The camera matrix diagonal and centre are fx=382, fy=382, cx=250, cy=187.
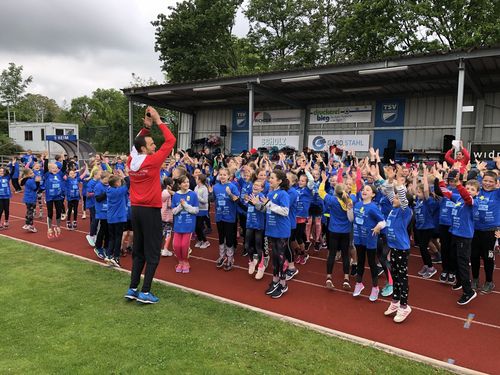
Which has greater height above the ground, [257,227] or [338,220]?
[338,220]

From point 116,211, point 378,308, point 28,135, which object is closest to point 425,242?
point 378,308

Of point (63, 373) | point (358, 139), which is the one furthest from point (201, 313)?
point (358, 139)

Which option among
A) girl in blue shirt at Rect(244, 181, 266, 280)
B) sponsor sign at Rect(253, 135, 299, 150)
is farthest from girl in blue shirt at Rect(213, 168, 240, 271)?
sponsor sign at Rect(253, 135, 299, 150)

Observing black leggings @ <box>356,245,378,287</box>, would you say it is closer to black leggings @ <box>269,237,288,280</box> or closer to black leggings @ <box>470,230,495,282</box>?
black leggings @ <box>269,237,288,280</box>

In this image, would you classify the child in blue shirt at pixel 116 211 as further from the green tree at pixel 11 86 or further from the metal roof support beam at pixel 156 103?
the green tree at pixel 11 86

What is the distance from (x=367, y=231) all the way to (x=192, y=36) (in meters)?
31.0

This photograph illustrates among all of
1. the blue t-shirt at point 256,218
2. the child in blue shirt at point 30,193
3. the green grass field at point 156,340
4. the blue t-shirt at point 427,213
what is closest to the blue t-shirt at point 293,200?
the blue t-shirt at point 256,218

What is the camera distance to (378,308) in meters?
5.55

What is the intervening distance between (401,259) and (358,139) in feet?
49.5

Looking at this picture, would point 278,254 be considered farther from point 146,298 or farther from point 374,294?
point 146,298

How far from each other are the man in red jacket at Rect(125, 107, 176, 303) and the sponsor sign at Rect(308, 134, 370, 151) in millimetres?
14695

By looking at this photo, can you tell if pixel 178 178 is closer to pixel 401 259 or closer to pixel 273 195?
pixel 273 195

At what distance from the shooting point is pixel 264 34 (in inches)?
1367

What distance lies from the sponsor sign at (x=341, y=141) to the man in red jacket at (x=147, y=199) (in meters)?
14.7
